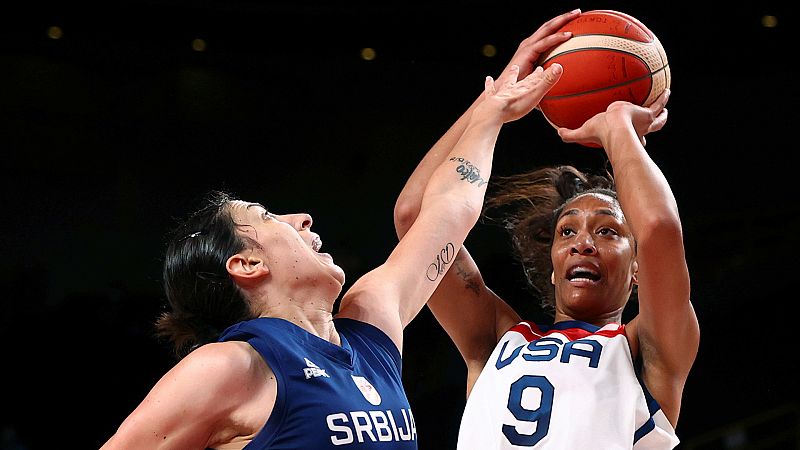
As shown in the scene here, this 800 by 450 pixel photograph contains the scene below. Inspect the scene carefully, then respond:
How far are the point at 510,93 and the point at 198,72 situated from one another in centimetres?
333

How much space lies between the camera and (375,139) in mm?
5395

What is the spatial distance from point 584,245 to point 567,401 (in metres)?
0.44

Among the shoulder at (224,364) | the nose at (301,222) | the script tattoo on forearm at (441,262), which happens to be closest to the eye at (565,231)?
the script tattoo on forearm at (441,262)

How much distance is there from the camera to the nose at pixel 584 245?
2.50 m

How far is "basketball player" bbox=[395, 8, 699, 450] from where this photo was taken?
2.18 metres

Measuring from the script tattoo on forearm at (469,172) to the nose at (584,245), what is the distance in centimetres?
43

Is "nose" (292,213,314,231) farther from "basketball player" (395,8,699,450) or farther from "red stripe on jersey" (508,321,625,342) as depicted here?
Result: "red stripe on jersey" (508,321,625,342)

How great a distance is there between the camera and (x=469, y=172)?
2.20 meters

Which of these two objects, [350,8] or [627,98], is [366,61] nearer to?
[350,8]

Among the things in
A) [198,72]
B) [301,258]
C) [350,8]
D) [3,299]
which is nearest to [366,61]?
[350,8]

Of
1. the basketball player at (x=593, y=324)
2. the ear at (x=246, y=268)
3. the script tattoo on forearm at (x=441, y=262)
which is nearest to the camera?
the ear at (x=246, y=268)

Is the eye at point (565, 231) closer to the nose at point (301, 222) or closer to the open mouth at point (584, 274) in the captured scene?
the open mouth at point (584, 274)

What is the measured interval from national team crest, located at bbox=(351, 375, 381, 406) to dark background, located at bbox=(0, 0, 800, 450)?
300 cm

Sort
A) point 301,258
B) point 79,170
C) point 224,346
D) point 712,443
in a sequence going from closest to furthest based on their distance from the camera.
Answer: point 224,346, point 301,258, point 712,443, point 79,170
